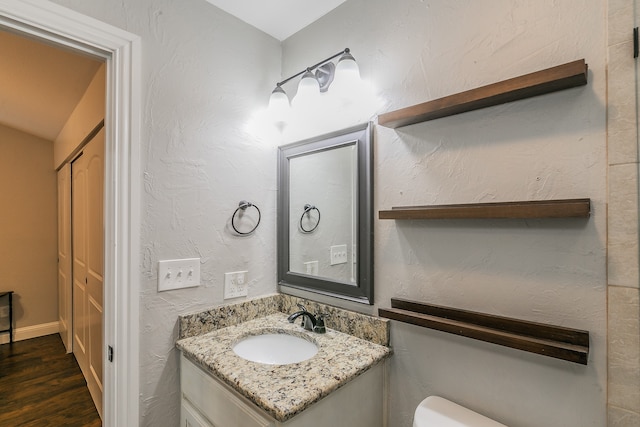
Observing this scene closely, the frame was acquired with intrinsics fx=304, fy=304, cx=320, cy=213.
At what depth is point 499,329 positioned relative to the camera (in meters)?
0.92

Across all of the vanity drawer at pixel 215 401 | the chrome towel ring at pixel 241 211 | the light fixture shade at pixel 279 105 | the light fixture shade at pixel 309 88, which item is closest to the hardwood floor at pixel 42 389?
the vanity drawer at pixel 215 401

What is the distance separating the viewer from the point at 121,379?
3.72 ft

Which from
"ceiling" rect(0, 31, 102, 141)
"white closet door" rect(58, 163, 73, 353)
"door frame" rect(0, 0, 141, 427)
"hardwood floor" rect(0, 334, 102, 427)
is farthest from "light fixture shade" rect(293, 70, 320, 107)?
"white closet door" rect(58, 163, 73, 353)

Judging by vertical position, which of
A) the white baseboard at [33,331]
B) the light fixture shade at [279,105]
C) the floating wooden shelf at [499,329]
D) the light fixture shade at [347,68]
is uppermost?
the light fixture shade at [347,68]

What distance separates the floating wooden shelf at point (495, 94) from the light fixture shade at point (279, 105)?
0.56m

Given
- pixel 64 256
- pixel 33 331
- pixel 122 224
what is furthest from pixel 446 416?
pixel 33 331

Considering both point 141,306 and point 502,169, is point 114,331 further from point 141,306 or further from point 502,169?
point 502,169

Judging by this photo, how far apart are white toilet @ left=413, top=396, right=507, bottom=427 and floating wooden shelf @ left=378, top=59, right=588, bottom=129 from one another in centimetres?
97

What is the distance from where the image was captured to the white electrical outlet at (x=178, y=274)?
1235 millimetres

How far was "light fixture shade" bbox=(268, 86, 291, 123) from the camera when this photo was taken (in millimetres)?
1511

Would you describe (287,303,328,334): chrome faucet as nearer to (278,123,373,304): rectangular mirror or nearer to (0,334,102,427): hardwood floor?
Answer: (278,123,373,304): rectangular mirror

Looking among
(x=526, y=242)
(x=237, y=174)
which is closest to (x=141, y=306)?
(x=237, y=174)

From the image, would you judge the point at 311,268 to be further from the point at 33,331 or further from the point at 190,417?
the point at 33,331

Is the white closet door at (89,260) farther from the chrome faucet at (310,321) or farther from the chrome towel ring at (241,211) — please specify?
the chrome faucet at (310,321)
